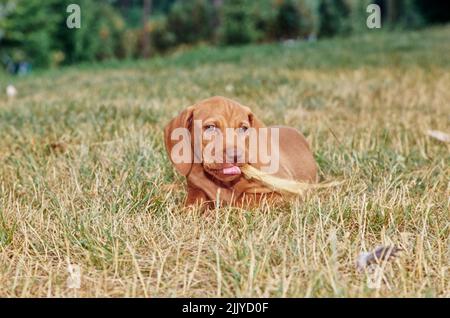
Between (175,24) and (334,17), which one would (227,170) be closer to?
(334,17)

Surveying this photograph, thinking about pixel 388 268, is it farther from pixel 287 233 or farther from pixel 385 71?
pixel 385 71

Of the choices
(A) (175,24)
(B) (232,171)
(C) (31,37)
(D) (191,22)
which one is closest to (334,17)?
(D) (191,22)

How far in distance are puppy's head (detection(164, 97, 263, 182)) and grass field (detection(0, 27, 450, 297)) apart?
0.58 feet

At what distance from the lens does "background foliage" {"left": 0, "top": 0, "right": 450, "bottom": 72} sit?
21.4 meters

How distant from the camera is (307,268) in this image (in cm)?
179

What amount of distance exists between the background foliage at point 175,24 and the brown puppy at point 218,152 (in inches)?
656

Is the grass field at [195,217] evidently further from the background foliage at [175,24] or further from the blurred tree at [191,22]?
the blurred tree at [191,22]

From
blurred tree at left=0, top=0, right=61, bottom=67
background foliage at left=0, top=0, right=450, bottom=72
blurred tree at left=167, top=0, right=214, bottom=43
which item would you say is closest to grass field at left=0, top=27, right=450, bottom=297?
background foliage at left=0, top=0, right=450, bottom=72

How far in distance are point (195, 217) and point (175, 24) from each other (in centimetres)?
2882

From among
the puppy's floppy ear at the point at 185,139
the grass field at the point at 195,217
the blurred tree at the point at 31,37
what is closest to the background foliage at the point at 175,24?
the blurred tree at the point at 31,37

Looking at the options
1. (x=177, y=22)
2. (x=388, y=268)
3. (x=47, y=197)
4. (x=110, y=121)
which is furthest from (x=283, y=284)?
(x=177, y=22)

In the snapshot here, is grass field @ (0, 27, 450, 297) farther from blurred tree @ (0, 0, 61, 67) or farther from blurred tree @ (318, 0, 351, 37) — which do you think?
Answer: blurred tree @ (318, 0, 351, 37)

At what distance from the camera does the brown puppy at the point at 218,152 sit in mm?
2246

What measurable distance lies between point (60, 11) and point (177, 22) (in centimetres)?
823
